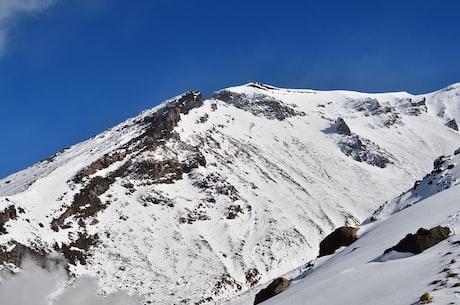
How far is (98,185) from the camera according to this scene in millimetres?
113500

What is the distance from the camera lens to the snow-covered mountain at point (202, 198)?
293 feet

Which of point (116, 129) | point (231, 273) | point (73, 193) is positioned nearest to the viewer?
point (231, 273)

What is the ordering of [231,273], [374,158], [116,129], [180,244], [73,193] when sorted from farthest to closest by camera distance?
1. [116,129]
2. [374,158]
3. [73,193]
4. [180,244]
5. [231,273]

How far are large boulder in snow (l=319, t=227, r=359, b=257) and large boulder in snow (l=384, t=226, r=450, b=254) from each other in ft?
35.5

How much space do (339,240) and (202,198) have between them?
286ft

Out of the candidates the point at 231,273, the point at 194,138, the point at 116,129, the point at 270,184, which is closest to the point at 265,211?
the point at 270,184

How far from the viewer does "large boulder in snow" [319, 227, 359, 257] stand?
1251 inches

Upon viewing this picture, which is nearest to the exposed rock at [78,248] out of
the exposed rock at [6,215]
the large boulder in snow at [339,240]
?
the exposed rock at [6,215]

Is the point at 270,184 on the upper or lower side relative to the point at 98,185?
lower

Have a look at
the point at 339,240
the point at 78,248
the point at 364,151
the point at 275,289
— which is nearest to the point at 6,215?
the point at 78,248

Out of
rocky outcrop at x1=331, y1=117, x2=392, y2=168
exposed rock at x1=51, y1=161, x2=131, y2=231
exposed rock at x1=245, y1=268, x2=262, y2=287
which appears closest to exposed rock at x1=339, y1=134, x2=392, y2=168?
rocky outcrop at x1=331, y1=117, x2=392, y2=168

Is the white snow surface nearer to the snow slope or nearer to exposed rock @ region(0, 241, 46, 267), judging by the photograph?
the snow slope

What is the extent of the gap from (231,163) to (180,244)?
4206cm

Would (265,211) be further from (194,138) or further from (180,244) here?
(194,138)
